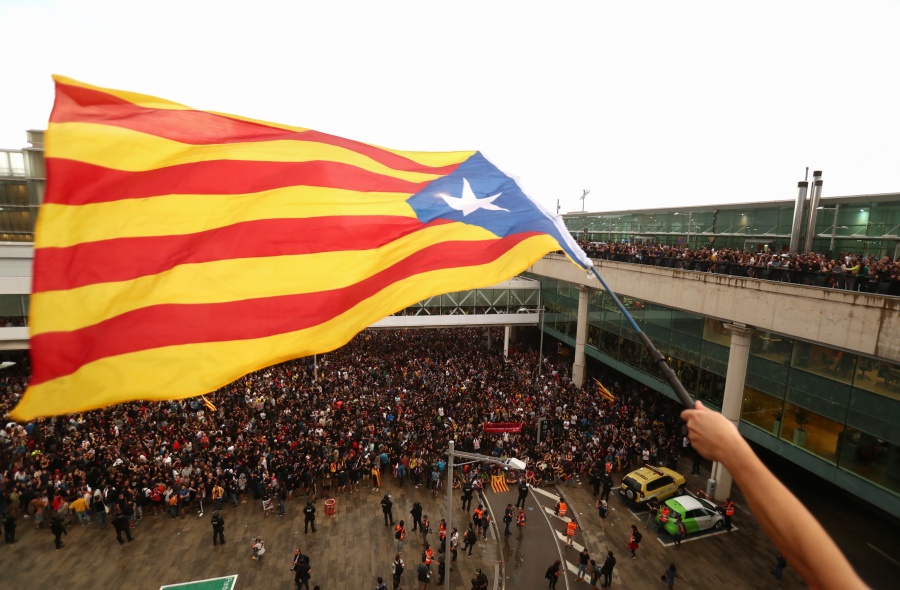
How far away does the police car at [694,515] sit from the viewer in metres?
18.2

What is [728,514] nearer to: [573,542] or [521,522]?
[573,542]

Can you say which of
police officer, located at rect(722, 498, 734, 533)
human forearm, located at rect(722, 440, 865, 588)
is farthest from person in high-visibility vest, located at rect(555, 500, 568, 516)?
human forearm, located at rect(722, 440, 865, 588)

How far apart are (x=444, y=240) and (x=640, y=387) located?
29.6 m

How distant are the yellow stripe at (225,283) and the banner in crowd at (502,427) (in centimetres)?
1860

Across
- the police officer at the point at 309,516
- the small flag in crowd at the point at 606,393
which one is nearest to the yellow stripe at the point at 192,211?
the police officer at the point at 309,516

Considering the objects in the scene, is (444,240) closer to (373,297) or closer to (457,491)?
(373,297)

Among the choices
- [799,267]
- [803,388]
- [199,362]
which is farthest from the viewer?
[803,388]

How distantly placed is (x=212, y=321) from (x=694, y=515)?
66.1ft

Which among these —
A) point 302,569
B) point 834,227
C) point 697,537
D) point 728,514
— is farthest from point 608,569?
point 834,227

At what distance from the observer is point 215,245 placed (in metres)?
5.64

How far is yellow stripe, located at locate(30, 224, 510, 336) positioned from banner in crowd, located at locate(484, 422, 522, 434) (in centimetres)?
1860

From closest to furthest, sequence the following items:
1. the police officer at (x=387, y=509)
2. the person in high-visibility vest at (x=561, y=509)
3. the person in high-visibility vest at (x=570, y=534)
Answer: the person in high-visibility vest at (x=570, y=534) → the police officer at (x=387, y=509) → the person in high-visibility vest at (x=561, y=509)

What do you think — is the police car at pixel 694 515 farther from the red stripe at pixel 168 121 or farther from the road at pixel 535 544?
the red stripe at pixel 168 121

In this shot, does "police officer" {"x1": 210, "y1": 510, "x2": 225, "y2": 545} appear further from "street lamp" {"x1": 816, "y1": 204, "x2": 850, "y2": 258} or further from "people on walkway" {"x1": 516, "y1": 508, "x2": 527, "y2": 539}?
"street lamp" {"x1": 816, "y1": 204, "x2": 850, "y2": 258}
